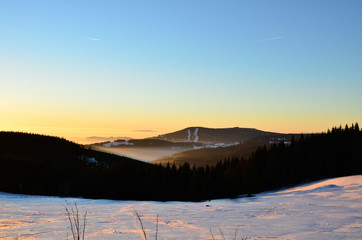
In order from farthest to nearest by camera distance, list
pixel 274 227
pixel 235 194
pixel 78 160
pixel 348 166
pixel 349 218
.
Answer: pixel 78 160 → pixel 348 166 → pixel 235 194 → pixel 349 218 → pixel 274 227

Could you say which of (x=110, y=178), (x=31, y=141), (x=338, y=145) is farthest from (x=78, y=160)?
(x=338, y=145)

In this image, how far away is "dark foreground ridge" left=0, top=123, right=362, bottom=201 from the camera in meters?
75.9

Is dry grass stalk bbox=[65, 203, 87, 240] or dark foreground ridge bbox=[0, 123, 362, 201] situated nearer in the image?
dry grass stalk bbox=[65, 203, 87, 240]

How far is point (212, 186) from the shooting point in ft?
253

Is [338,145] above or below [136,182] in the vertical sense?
above

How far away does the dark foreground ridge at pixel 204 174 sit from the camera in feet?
249

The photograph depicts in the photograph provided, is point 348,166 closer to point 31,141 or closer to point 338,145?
point 338,145

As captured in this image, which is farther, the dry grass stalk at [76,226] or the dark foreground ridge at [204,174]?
the dark foreground ridge at [204,174]

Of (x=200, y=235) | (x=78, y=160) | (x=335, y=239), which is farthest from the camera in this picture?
(x=78, y=160)

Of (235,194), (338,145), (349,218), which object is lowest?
(235,194)

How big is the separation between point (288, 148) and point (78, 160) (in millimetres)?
90006

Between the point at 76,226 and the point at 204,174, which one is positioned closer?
the point at 76,226

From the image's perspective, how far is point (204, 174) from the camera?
79.1 meters

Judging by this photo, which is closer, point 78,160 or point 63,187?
point 63,187
